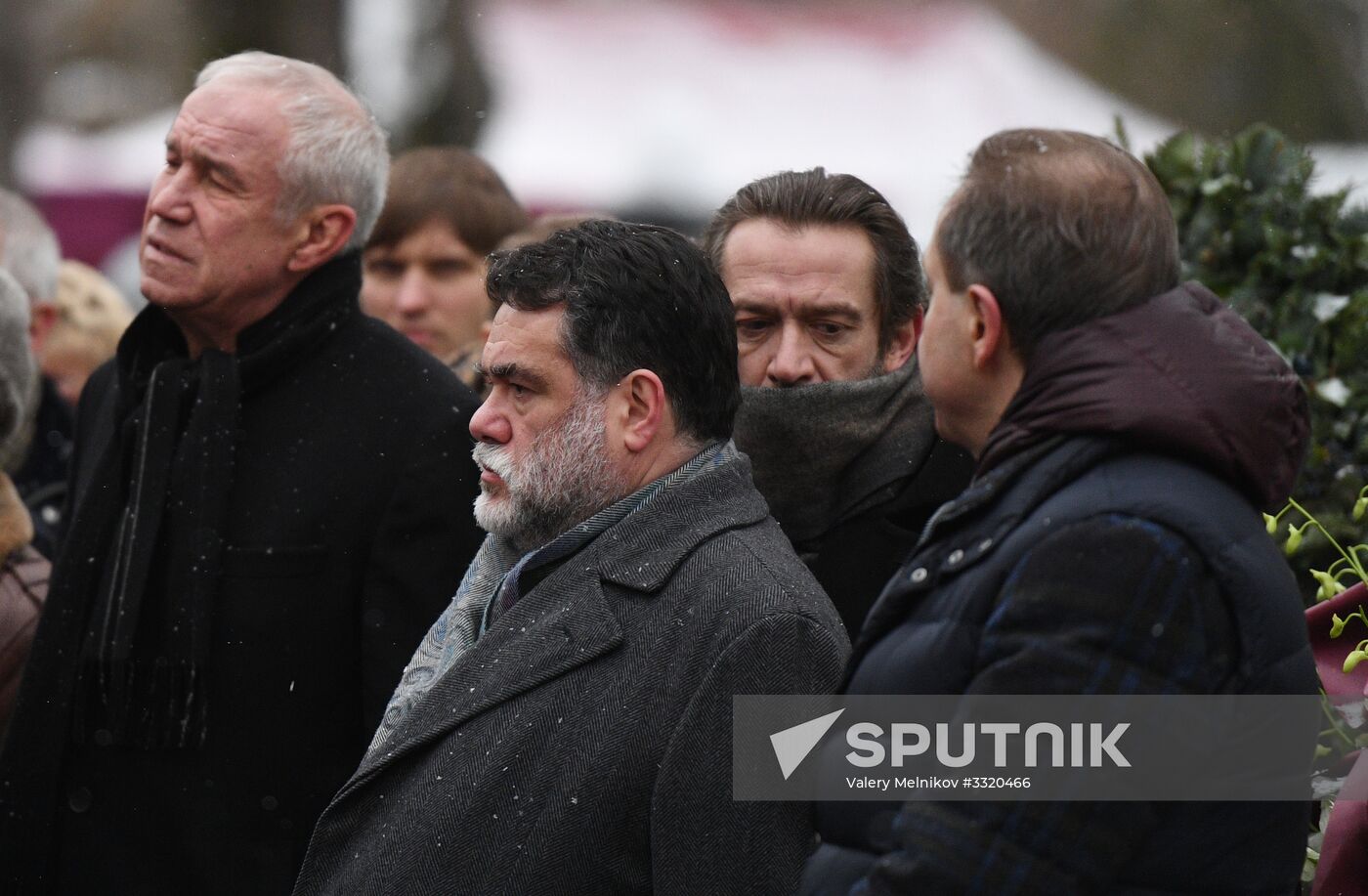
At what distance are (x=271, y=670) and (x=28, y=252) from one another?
9.12 ft

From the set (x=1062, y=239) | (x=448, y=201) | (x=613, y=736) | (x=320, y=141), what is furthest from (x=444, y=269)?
(x=1062, y=239)

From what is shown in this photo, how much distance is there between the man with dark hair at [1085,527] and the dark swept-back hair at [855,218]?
1.07m

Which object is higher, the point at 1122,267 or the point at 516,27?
the point at 1122,267

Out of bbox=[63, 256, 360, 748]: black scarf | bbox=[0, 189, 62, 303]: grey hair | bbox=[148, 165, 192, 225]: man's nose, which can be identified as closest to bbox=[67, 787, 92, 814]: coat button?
bbox=[63, 256, 360, 748]: black scarf

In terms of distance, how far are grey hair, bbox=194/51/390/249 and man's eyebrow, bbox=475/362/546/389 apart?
3.17ft

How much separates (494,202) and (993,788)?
3.46 meters

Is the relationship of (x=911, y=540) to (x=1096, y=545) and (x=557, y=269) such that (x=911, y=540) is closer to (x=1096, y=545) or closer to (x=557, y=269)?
(x=557, y=269)

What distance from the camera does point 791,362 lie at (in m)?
3.45

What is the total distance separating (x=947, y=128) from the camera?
50.0 feet

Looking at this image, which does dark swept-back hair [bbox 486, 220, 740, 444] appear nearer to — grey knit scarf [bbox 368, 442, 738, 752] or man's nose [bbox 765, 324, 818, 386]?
grey knit scarf [bbox 368, 442, 738, 752]

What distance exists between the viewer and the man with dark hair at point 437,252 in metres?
5.27

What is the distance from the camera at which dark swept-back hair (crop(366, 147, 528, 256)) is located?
528 centimetres

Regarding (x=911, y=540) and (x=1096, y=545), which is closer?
(x=1096, y=545)

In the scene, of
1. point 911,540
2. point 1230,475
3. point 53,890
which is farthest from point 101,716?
point 1230,475
